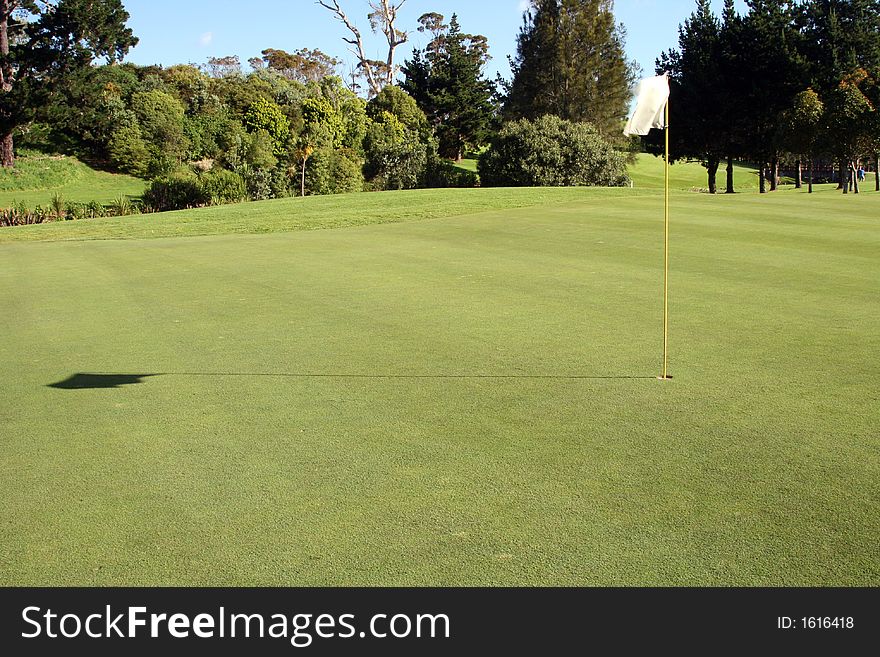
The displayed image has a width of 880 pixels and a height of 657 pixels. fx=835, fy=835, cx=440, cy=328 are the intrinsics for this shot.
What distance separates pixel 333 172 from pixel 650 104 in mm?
51093

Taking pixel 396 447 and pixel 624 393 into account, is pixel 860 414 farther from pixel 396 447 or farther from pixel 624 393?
pixel 396 447

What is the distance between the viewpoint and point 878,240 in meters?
17.2

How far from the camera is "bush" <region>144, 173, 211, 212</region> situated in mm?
38969

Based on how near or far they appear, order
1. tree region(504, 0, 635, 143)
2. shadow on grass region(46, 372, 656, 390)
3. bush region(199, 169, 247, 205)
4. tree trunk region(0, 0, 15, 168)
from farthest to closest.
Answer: tree region(504, 0, 635, 143) < tree trunk region(0, 0, 15, 168) < bush region(199, 169, 247, 205) < shadow on grass region(46, 372, 656, 390)

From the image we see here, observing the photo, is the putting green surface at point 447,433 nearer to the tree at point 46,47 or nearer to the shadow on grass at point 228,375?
the shadow on grass at point 228,375

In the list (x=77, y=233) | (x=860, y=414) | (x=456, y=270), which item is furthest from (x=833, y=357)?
(x=77, y=233)

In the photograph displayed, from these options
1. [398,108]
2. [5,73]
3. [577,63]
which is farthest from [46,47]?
[577,63]

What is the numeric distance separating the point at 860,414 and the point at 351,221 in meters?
22.0

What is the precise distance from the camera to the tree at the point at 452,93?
245 ft

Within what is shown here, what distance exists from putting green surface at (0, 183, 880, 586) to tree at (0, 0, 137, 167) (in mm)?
42156

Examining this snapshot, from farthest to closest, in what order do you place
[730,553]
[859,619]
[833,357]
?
[833,357], [730,553], [859,619]

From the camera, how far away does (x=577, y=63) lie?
69.4 m

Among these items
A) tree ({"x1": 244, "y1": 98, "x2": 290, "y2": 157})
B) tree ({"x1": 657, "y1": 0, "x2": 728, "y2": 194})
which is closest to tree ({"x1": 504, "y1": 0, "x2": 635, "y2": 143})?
tree ({"x1": 657, "y1": 0, "x2": 728, "y2": 194})

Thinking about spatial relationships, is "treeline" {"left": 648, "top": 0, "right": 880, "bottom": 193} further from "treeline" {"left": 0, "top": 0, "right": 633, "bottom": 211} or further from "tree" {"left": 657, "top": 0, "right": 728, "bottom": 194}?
"treeline" {"left": 0, "top": 0, "right": 633, "bottom": 211}
